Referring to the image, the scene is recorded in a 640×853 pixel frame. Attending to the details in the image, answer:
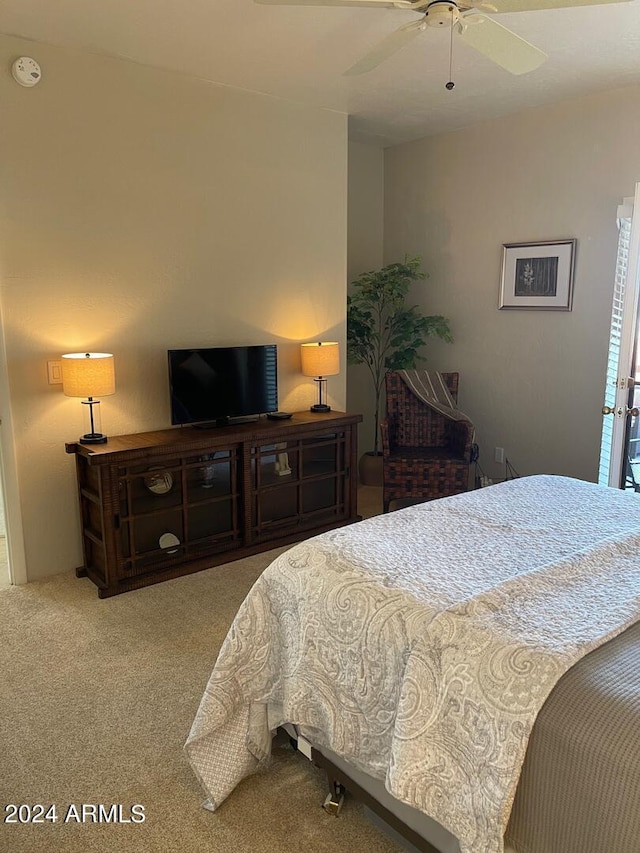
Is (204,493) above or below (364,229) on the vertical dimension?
below

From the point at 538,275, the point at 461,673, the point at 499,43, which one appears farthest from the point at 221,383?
the point at 461,673

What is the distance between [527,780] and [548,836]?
4.2 inches

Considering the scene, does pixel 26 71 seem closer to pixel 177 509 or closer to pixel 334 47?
pixel 334 47

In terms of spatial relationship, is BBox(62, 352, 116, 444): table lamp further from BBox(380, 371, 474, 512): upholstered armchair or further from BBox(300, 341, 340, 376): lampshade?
BBox(380, 371, 474, 512): upholstered armchair

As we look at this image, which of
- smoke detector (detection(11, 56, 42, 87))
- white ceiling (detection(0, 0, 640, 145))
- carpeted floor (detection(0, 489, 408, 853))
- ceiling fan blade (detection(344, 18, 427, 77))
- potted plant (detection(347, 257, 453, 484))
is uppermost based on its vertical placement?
white ceiling (detection(0, 0, 640, 145))

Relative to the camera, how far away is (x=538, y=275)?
429cm

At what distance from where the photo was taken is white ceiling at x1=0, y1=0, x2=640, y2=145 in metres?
2.73

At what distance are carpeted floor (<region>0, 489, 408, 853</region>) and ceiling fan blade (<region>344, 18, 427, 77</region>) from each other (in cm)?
246

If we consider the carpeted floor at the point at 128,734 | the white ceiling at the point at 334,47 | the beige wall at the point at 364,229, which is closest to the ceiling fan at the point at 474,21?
the white ceiling at the point at 334,47

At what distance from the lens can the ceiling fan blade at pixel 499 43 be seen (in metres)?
2.21

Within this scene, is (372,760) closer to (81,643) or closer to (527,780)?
(527,780)

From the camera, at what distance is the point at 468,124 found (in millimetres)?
4512

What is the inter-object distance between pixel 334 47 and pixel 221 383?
1.80 m

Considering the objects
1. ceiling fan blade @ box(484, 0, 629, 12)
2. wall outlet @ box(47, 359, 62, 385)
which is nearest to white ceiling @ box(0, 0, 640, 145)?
ceiling fan blade @ box(484, 0, 629, 12)
